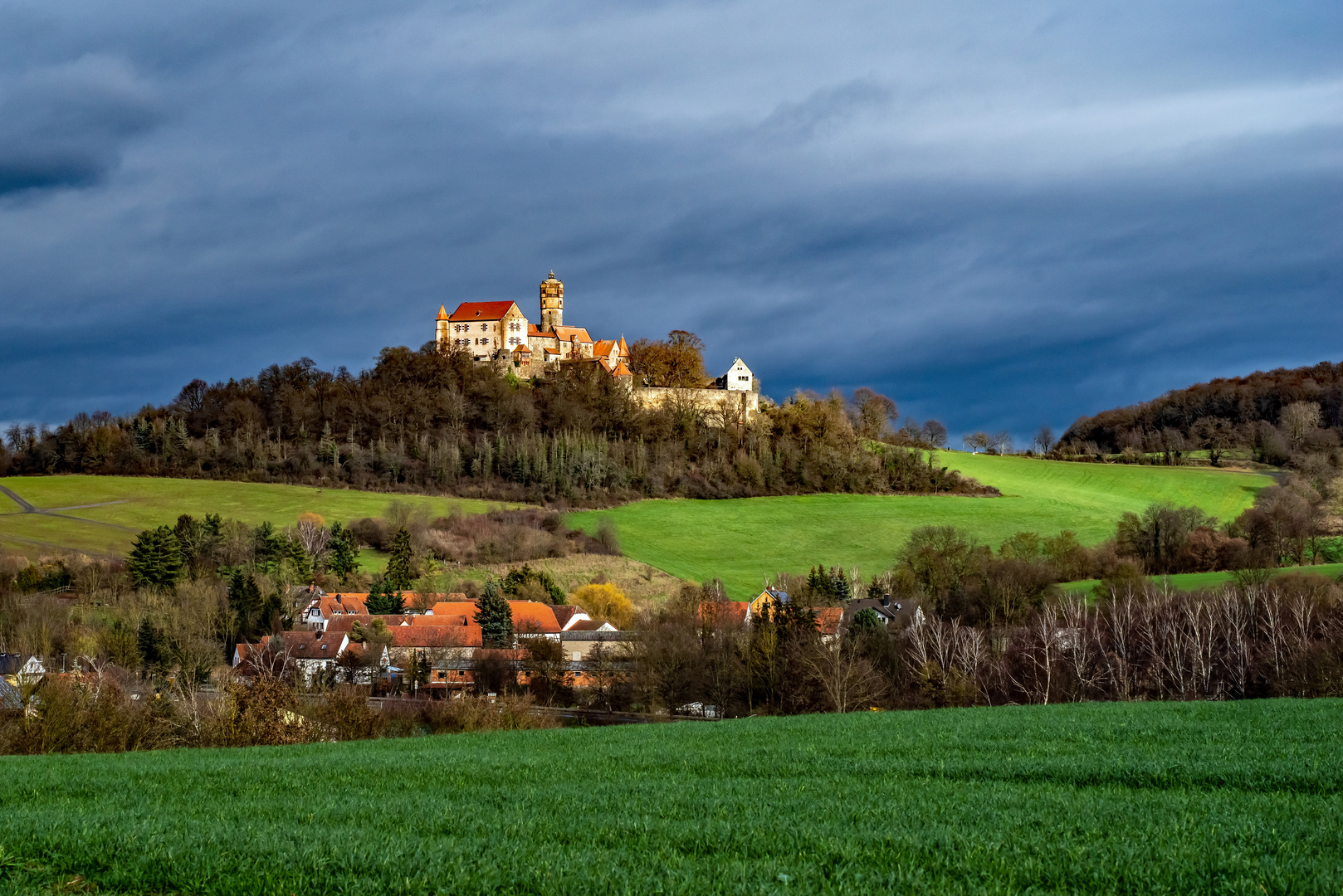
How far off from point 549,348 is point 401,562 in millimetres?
69981

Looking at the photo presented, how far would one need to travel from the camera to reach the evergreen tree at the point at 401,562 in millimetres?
88625

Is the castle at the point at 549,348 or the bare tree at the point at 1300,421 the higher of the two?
the castle at the point at 549,348

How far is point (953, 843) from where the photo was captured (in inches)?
377

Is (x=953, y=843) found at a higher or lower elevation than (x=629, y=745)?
higher

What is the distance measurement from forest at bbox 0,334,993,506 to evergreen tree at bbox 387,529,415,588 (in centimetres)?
2642

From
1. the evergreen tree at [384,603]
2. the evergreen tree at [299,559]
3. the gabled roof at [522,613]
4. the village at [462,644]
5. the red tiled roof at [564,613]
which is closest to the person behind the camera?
the village at [462,644]

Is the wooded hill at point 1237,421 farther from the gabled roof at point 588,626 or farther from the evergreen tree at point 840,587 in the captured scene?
the gabled roof at point 588,626

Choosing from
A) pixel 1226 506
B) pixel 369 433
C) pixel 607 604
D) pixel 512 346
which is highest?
pixel 512 346

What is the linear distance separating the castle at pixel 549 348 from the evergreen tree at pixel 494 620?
7371cm

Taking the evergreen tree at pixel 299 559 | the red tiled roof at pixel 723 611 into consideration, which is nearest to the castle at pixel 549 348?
the evergreen tree at pixel 299 559

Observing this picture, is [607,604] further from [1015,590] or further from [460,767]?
[460,767]

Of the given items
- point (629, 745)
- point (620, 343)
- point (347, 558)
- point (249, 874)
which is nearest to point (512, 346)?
point (620, 343)

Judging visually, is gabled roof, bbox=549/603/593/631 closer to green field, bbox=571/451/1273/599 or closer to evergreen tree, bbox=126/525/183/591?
green field, bbox=571/451/1273/599

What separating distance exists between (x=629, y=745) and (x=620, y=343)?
5513 inches
